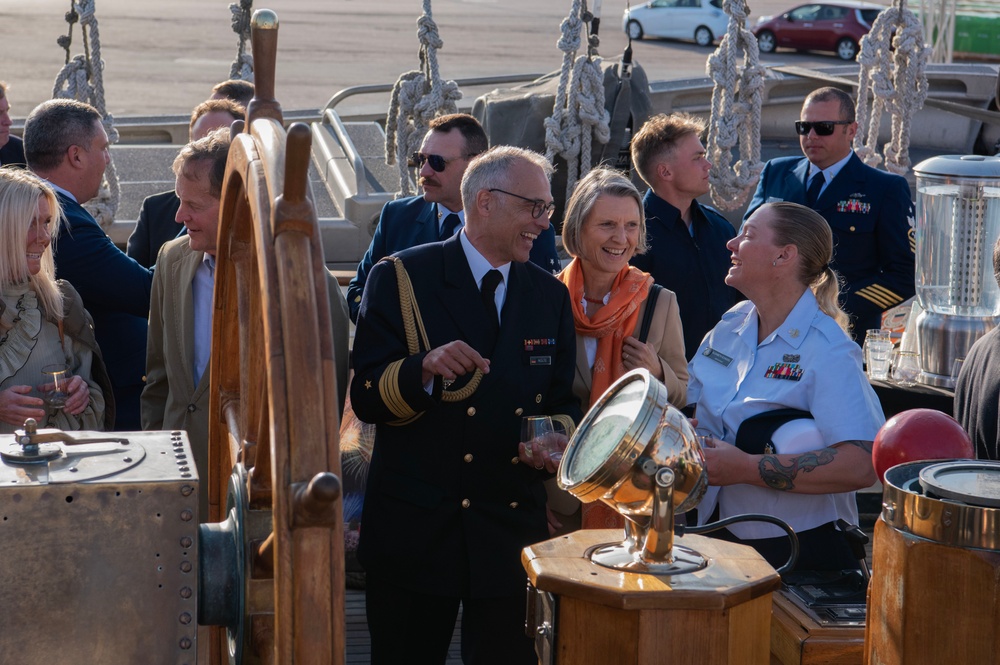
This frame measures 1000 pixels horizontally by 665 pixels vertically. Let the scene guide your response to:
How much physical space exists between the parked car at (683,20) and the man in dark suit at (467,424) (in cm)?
2153

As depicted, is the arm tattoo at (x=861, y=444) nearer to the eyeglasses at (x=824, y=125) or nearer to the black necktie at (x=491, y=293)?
the black necktie at (x=491, y=293)

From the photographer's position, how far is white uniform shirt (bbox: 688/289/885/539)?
267 cm

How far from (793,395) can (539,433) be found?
22.7 inches

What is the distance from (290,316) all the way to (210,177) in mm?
1628

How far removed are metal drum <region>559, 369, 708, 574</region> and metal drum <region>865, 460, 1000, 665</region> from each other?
0.28 metres

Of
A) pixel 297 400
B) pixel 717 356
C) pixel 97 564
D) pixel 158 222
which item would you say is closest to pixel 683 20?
pixel 158 222

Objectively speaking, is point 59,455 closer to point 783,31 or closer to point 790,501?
point 790,501

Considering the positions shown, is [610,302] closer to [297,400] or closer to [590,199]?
[590,199]

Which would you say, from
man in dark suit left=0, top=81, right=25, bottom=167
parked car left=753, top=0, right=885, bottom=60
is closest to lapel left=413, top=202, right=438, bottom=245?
man in dark suit left=0, top=81, right=25, bottom=167

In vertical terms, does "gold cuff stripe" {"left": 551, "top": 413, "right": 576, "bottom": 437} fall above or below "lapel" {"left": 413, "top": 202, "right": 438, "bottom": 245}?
below

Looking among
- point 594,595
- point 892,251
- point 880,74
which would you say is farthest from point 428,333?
point 880,74

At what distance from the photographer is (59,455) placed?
171 cm

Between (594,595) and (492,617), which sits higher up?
(594,595)

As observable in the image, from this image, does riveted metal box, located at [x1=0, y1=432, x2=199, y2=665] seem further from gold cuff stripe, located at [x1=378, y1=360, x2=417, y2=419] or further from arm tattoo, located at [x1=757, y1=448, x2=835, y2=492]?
arm tattoo, located at [x1=757, y1=448, x2=835, y2=492]
